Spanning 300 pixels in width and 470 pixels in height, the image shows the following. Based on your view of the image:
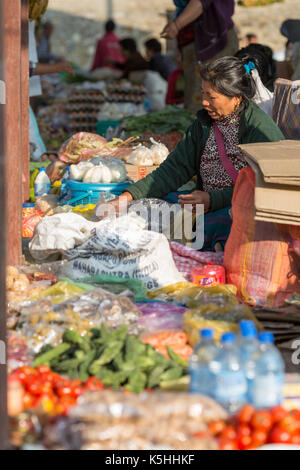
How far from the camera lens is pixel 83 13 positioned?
2136 cm

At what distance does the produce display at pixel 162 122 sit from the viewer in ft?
24.8

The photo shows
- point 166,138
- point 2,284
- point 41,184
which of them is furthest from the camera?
point 166,138

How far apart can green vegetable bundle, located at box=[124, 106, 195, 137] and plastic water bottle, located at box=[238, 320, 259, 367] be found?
5.19m

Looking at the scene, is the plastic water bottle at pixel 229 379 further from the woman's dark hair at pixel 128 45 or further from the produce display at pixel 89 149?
the woman's dark hair at pixel 128 45

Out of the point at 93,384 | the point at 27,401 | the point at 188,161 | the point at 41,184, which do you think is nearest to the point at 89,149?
the point at 41,184

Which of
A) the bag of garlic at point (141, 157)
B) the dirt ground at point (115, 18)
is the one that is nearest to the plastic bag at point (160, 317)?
the bag of garlic at point (141, 157)

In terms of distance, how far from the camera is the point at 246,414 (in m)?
2.34

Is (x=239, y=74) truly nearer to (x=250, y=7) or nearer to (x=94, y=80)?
(x=94, y=80)

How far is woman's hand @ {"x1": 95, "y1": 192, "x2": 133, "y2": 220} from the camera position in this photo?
4594 millimetres

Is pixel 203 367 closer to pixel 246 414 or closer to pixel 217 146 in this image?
pixel 246 414

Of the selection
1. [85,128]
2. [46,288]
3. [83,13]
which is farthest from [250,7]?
[46,288]

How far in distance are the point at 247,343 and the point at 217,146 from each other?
2.53 m

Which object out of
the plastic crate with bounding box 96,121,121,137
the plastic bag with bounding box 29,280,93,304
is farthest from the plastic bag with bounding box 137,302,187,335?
the plastic crate with bounding box 96,121,121,137

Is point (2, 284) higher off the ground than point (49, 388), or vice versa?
point (2, 284)
